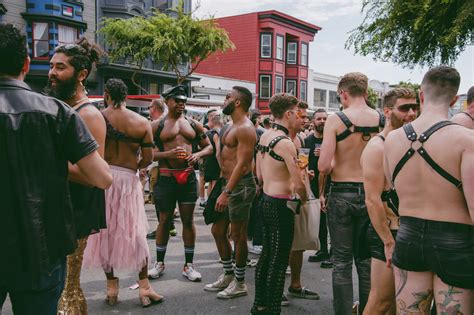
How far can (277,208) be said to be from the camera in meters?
3.94

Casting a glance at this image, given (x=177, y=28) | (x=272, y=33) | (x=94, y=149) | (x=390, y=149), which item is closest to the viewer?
(x=94, y=149)

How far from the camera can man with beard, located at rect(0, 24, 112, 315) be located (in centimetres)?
195

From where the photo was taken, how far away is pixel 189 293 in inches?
191

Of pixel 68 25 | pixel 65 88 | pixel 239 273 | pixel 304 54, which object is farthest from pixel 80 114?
pixel 304 54

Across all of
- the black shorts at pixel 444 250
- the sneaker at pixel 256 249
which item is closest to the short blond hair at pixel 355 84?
the black shorts at pixel 444 250

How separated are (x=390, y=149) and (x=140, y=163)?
2.93m

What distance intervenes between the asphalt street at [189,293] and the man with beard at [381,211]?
154 centimetres

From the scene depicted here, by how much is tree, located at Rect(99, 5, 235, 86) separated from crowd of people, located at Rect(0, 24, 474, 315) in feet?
64.7

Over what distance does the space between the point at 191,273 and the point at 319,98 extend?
138ft

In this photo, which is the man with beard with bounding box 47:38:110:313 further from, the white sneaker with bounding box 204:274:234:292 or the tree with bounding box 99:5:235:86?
the tree with bounding box 99:5:235:86

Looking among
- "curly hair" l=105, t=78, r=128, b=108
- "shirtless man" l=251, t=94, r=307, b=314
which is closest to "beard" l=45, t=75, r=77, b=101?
"curly hair" l=105, t=78, r=128, b=108

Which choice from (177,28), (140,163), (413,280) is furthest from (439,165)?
(177,28)

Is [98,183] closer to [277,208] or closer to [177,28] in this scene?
[277,208]

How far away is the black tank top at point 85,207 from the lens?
2705mm
